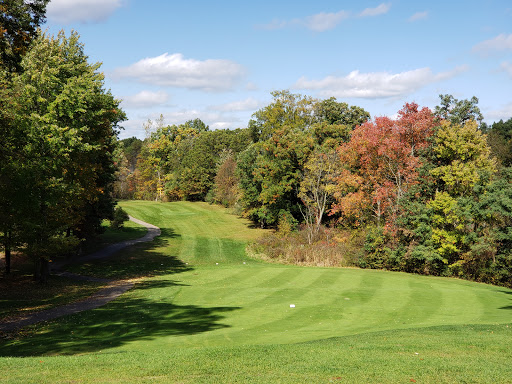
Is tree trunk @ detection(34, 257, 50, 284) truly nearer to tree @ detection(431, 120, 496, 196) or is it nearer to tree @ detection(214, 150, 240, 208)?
tree @ detection(431, 120, 496, 196)

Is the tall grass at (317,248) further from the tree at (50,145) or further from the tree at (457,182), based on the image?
the tree at (50,145)

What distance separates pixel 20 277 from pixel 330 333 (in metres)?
22.5

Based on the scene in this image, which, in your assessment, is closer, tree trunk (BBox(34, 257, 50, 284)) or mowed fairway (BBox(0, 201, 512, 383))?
mowed fairway (BBox(0, 201, 512, 383))

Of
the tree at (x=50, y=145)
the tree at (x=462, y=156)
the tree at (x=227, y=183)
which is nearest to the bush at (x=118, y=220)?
the tree at (x=227, y=183)

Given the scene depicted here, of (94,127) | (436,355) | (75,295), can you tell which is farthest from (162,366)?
(94,127)

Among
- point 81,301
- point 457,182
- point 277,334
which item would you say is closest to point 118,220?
point 81,301

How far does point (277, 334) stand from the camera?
1312 cm

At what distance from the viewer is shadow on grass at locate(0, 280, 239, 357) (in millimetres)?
12252

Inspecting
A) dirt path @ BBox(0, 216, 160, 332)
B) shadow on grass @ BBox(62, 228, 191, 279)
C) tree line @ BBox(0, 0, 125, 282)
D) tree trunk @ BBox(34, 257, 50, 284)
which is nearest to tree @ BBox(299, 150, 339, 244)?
shadow on grass @ BBox(62, 228, 191, 279)

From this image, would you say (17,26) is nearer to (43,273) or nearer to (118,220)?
(43,273)

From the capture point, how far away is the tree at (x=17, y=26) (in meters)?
23.8

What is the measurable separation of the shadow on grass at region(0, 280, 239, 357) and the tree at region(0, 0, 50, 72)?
Result: 53.3ft

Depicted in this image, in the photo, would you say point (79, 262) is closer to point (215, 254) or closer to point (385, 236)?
point (215, 254)

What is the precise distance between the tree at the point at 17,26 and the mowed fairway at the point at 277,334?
15813 millimetres
